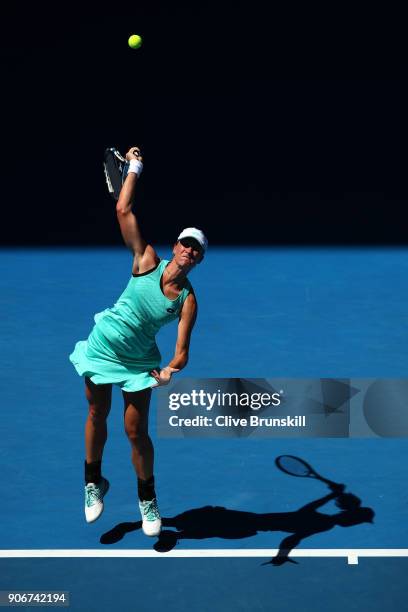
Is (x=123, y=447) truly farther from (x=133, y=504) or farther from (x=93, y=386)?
(x=93, y=386)

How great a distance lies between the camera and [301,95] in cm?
1844

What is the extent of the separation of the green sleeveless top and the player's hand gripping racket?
1.99 meters

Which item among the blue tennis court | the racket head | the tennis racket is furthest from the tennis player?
the racket head

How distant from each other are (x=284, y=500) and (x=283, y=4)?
450 inches

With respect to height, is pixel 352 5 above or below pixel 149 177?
above

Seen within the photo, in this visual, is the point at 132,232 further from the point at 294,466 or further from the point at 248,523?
the point at 294,466

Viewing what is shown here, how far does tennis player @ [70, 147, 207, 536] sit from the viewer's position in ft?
27.9

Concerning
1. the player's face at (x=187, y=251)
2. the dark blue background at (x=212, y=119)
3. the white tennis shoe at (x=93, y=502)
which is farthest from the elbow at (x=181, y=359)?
the dark blue background at (x=212, y=119)

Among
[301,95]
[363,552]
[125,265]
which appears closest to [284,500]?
[363,552]

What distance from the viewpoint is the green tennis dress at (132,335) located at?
28.1 ft

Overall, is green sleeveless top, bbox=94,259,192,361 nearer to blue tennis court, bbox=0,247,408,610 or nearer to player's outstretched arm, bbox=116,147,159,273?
player's outstretched arm, bbox=116,147,159,273
